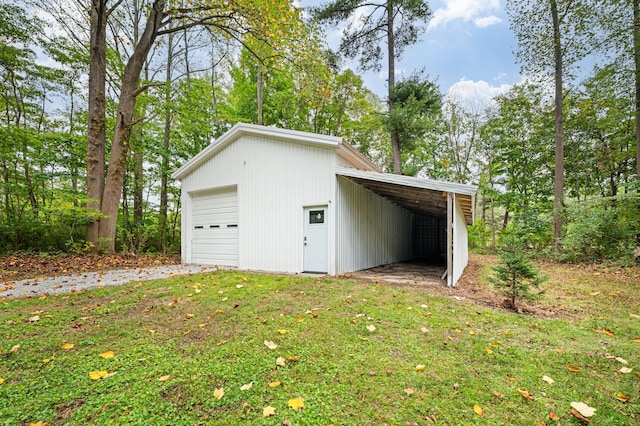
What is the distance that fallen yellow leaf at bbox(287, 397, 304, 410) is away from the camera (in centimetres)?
197

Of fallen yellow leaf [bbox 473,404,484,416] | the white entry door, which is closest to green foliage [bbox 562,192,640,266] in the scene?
the white entry door

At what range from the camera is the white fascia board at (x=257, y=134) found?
6895 millimetres

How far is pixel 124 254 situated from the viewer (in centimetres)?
884

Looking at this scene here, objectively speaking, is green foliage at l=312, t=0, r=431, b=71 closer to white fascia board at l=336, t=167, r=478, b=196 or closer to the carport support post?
white fascia board at l=336, t=167, r=478, b=196

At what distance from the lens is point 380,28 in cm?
1322

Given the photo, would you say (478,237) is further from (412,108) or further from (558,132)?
(412,108)

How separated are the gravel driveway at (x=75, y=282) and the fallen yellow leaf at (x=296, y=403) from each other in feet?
16.5

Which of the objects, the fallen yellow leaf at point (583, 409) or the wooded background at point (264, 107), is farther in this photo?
the wooded background at point (264, 107)

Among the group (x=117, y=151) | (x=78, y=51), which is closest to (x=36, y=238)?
(x=117, y=151)

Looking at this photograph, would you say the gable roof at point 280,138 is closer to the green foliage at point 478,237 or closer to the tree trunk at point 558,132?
the tree trunk at point 558,132


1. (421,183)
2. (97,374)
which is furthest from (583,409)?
(421,183)

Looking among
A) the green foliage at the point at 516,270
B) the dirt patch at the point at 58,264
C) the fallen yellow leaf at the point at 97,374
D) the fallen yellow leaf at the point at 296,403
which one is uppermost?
the green foliage at the point at 516,270

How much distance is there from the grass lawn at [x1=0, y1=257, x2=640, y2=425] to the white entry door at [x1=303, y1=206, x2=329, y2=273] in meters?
2.56

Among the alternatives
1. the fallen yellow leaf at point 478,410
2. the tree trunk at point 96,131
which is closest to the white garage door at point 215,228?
the tree trunk at point 96,131
